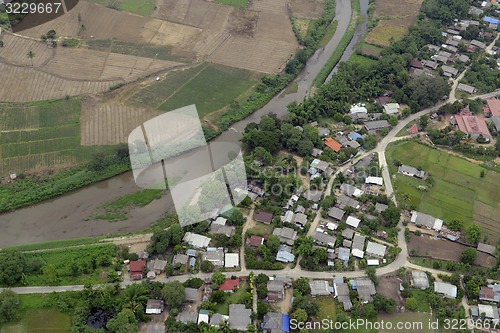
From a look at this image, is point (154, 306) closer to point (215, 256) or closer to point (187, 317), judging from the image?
point (187, 317)

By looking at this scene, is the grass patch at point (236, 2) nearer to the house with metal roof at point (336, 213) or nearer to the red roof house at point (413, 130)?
the red roof house at point (413, 130)

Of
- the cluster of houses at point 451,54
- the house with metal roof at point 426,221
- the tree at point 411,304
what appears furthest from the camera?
the cluster of houses at point 451,54

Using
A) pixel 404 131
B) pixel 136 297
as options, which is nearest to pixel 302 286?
pixel 136 297

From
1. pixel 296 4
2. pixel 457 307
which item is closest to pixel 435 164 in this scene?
pixel 457 307

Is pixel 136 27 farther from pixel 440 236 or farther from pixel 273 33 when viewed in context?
pixel 440 236

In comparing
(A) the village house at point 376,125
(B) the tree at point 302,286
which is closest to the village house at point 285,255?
(B) the tree at point 302,286
